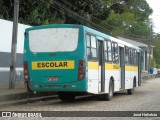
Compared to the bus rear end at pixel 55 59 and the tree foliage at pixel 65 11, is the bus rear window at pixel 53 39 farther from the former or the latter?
the tree foliage at pixel 65 11

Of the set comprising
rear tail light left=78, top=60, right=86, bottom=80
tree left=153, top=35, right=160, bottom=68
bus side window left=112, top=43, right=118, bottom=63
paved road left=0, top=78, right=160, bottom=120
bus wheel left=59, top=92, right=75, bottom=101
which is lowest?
paved road left=0, top=78, right=160, bottom=120

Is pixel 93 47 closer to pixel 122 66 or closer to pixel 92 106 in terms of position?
pixel 92 106

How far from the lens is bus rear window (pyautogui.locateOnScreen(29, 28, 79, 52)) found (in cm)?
1688

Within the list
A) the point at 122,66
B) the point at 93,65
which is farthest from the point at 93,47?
the point at 122,66

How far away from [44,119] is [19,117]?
82 centimetres

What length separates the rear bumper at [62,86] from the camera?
16.5m

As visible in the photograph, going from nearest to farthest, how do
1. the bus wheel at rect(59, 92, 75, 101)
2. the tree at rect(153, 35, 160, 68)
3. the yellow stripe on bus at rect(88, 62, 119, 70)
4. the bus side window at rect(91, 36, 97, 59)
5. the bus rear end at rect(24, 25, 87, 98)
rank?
1. the bus rear end at rect(24, 25, 87, 98)
2. the yellow stripe on bus at rect(88, 62, 119, 70)
3. the bus side window at rect(91, 36, 97, 59)
4. the bus wheel at rect(59, 92, 75, 101)
5. the tree at rect(153, 35, 160, 68)

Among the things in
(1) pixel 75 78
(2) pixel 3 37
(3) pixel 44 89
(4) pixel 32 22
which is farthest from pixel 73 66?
(4) pixel 32 22

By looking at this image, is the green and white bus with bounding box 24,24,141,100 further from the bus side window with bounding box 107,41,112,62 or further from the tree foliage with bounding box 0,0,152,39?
the tree foliage with bounding box 0,0,152,39

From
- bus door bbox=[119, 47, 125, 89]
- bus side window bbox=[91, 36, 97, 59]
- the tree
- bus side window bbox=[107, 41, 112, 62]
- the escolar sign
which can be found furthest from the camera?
the tree

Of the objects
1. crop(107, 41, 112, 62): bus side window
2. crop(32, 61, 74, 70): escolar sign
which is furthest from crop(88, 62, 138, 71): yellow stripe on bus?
crop(32, 61, 74, 70): escolar sign

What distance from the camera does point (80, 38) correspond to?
657 inches

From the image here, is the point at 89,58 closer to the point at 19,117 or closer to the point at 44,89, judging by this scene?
the point at 44,89

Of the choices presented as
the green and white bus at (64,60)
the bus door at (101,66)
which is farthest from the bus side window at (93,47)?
the bus door at (101,66)
